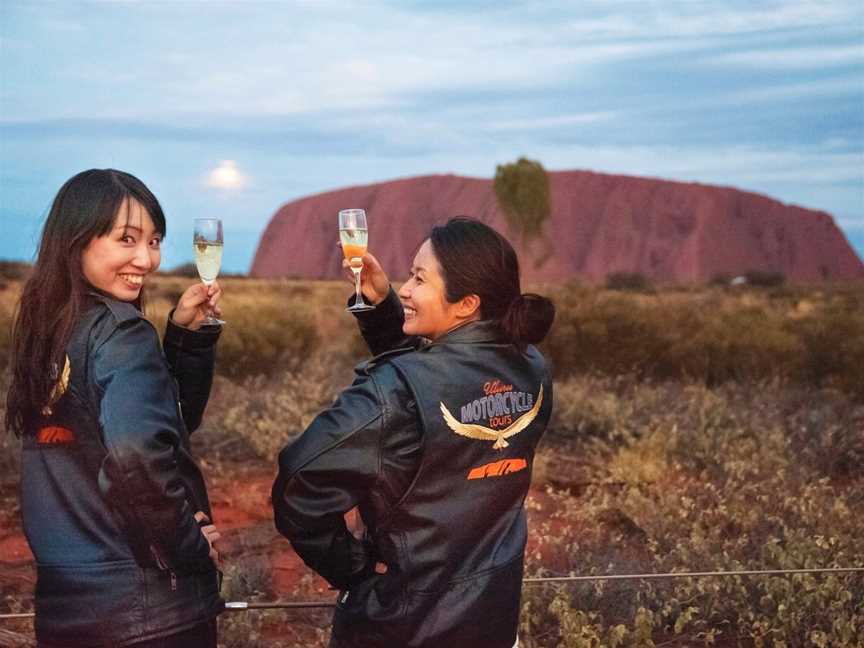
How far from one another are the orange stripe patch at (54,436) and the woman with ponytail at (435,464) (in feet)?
1.49

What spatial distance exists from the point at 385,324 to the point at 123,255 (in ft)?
2.90

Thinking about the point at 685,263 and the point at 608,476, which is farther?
the point at 685,263

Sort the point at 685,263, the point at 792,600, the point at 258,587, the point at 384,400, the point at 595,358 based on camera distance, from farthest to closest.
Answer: the point at 685,263
the point at 595,358
the point at 258,587
the point at 792,600
the point at 384,400

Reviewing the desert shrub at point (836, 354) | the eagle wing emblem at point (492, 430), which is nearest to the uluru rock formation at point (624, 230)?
the desert shrub at point (836, 354)

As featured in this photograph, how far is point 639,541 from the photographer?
5.96 m

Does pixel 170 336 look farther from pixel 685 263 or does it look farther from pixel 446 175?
pixel 446 175

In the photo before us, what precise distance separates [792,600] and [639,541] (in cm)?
162

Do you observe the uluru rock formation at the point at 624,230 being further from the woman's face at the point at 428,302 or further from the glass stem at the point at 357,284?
the woman's face at the point at 428,302

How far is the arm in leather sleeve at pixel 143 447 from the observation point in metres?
2.12

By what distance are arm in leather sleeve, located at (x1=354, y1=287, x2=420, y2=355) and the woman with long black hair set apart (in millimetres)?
746

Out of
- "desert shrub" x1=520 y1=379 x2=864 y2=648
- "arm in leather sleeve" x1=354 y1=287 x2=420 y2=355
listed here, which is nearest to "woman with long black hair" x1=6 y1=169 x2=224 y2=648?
"arm in leather sleeve" x1=354 y1=287 x2=420 y2=355

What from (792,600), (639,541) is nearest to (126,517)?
(792,600)

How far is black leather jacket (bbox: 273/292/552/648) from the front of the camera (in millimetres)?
2211

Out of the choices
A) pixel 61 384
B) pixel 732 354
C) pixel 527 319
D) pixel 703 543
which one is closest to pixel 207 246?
pixel 61 384
